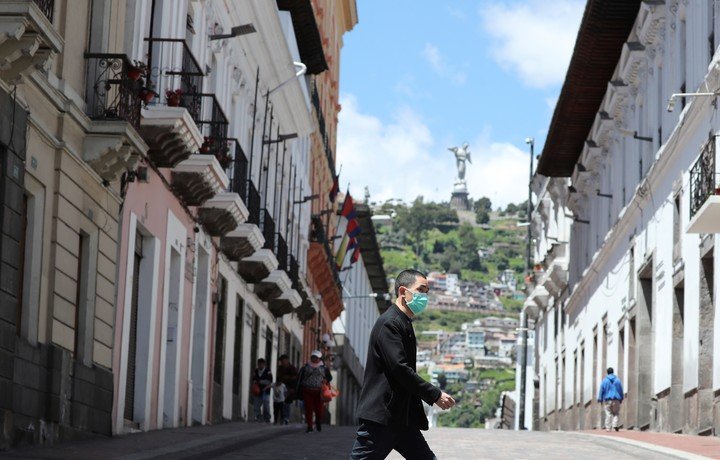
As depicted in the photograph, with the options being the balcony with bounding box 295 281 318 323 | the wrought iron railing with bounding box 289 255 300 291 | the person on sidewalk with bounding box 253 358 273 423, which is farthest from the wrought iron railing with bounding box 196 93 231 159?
the balcony with bounding box 295 281 318 323

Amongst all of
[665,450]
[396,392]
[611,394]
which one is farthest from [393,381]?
[611,394]

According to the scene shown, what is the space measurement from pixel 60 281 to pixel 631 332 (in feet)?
74.6

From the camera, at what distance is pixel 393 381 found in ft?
36.9

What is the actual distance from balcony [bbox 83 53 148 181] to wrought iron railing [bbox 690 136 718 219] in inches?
369

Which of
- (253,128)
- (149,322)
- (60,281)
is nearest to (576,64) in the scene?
(253,128)

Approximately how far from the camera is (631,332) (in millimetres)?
39938

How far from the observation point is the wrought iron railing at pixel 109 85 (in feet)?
67.5

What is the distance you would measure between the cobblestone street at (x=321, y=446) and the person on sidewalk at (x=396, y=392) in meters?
5.75

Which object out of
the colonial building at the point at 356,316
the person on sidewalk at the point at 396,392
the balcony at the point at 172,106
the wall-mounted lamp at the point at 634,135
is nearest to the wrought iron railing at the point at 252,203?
the balcony at the point at 172,106

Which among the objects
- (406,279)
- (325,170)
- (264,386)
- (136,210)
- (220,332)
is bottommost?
(406,279)

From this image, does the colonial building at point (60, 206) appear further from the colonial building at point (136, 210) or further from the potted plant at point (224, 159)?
the potted plant at point (224, 159)

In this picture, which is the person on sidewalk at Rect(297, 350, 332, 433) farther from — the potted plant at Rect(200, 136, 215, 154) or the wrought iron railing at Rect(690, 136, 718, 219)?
the wrought iron railing at Rect(690, 136, 718, 219)

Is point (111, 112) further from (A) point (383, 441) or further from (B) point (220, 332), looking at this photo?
(B) point (220, 332)

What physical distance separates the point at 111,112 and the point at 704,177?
34.1 ft
